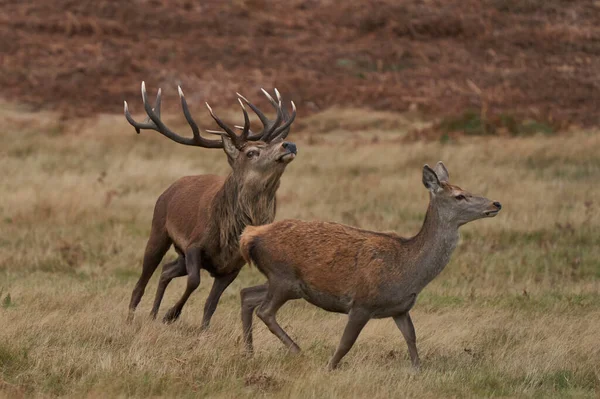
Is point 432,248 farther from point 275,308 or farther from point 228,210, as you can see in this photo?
point 228,210

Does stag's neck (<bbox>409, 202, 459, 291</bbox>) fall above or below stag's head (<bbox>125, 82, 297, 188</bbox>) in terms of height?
below

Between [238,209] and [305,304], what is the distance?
1.97 m

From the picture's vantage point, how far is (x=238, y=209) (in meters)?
9.77

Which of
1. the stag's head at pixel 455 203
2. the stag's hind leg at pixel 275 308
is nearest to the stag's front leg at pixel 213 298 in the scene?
the stag's hind leg at pixel 275 308

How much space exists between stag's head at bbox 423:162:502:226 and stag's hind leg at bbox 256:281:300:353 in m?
1.26

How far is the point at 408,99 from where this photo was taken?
3050cm

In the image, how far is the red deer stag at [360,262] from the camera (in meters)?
8.23

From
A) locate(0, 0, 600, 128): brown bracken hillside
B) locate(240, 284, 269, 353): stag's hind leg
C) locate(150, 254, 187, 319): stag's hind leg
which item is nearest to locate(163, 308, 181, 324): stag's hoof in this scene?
locate(150, 254, 187, 319): stag's hind leg

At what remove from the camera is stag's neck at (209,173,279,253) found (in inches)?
384

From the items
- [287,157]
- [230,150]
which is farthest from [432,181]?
[230,150]

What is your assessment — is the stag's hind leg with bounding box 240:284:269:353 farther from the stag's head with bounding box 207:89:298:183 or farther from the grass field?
the stag's head with bounding box 207:89:298:183

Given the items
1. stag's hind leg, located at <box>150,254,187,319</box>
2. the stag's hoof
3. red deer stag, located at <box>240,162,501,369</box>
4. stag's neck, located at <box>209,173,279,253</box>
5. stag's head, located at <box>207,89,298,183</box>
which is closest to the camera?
red deer stag, located at <box>240,162,501,369</box>

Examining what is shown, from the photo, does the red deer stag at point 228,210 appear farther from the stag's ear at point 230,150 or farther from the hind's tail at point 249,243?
the hind's tail at point 249,243

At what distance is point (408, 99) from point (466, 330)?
2117cm
